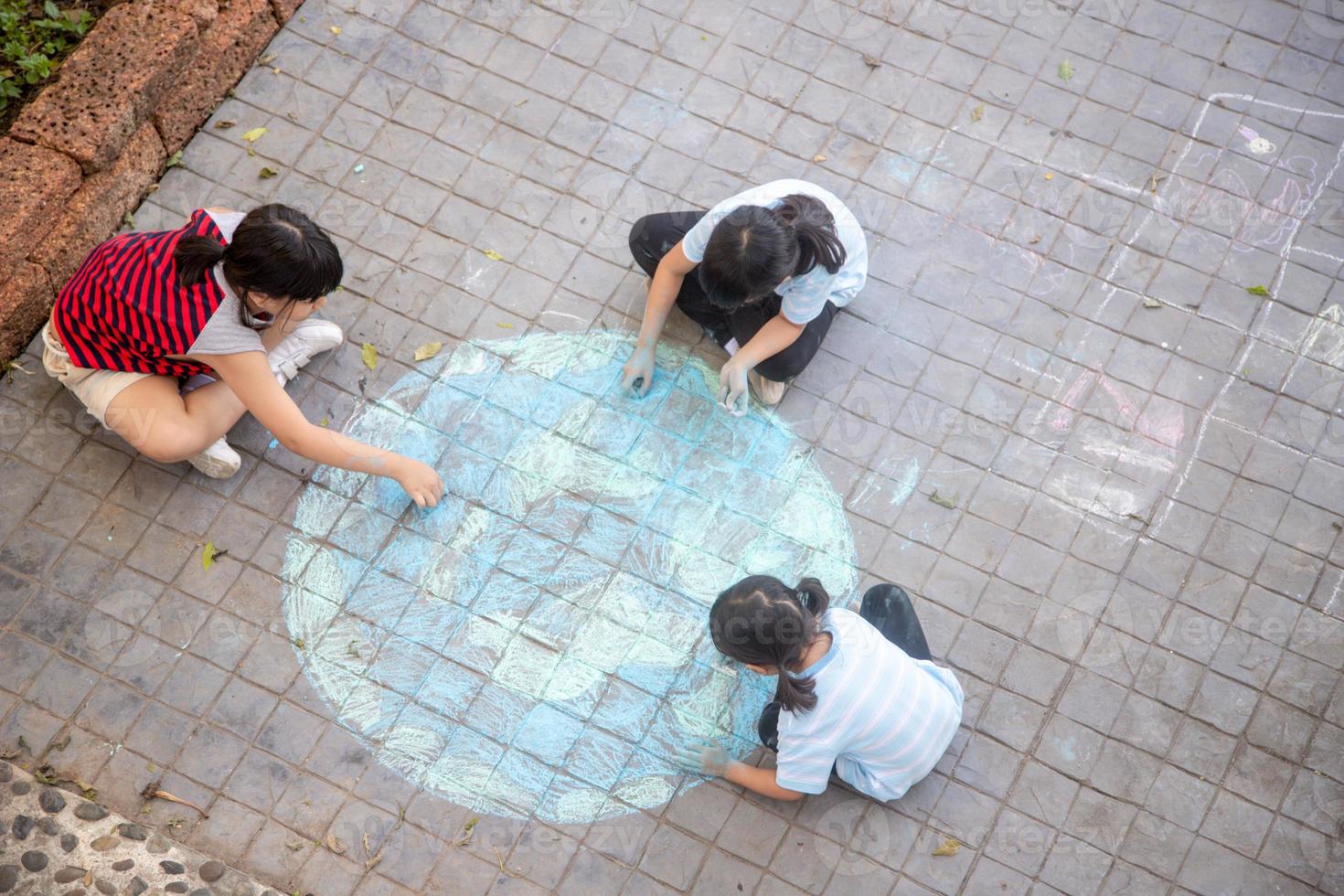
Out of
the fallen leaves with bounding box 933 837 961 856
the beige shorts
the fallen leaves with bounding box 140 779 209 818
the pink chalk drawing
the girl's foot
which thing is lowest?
the fallen leaves with bounding box 933 837 961 856

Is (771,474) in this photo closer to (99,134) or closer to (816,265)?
(816,265)

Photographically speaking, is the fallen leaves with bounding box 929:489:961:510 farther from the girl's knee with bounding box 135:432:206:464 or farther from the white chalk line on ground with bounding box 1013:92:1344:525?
the girl's knee with bounding box 135:432:206:464

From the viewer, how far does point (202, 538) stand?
3748mm

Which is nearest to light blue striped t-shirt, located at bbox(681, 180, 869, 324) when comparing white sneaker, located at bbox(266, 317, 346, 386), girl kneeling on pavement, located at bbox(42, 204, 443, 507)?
girl kneeling on pavement, located at bbox(42, 204, 443, 507)

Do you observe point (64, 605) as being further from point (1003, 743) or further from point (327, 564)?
point (1003, 743)

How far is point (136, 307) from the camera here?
3.28m

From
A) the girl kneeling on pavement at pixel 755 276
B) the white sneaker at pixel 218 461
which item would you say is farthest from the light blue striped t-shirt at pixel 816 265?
the white sneaker at pixel 218 461

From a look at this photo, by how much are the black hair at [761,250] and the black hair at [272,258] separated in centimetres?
111

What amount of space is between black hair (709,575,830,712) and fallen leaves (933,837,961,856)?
2.62ft

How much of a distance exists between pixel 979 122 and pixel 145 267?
3.13 m

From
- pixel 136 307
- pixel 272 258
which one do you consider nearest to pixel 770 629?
pixel 272 258

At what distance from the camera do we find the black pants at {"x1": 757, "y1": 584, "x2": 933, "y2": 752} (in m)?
3.46

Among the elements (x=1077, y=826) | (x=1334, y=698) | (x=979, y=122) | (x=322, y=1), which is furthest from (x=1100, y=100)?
(x=322, y=1)

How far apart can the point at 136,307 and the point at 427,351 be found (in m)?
1.02
